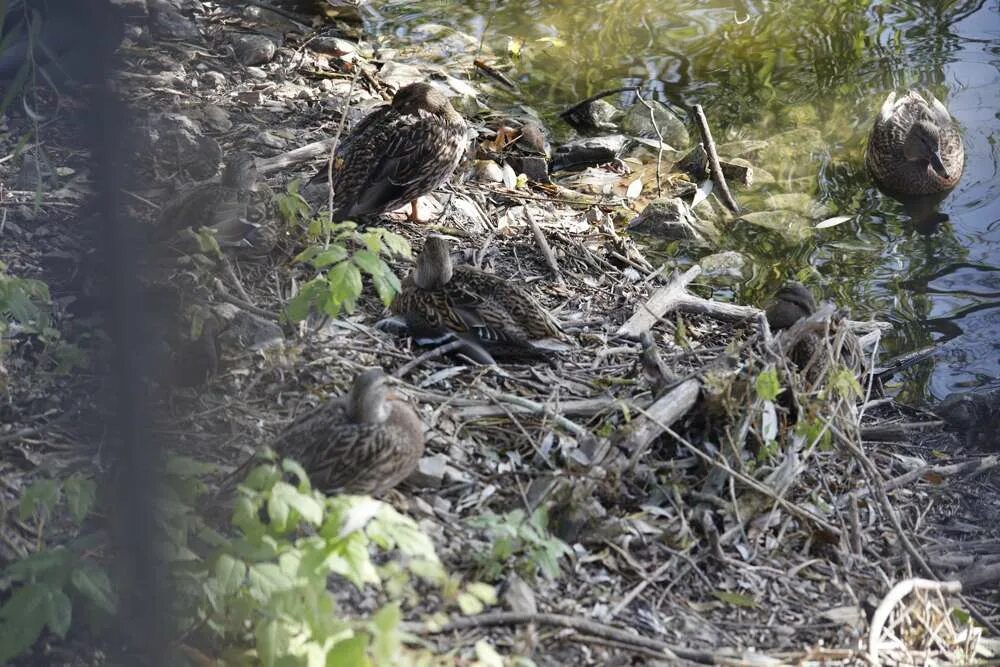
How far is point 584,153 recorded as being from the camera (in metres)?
8.02

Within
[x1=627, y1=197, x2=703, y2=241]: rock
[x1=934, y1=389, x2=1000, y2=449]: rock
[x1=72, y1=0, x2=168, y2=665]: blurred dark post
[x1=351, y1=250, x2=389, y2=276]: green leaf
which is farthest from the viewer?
[x1=627, y1=197, x2=703, y2=241]: rock

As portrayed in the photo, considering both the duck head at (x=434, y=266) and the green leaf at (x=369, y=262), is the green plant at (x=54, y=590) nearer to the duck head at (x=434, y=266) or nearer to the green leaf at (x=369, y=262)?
the green leaf at (x=369, y=262)

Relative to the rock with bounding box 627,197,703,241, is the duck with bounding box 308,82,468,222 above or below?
above

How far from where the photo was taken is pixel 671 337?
18.4 feet

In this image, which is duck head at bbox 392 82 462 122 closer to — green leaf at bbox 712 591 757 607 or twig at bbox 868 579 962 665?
green leaf at bbox 712 591 757 607

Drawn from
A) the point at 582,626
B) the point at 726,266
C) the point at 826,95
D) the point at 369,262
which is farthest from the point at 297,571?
the point at 826,95

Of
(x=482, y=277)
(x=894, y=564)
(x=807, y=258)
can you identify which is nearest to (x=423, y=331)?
(x=482, y=277)

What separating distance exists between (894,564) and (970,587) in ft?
1.05

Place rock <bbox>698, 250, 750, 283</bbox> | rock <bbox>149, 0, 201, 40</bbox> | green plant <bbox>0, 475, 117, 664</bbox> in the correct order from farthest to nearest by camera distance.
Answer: rock <bbox>149, 0, 201, 40</bbox>, rock <bbox>698, 250, 750, 283</bbox>, green plant <bbox>0, 475, 117, 664</bbox>

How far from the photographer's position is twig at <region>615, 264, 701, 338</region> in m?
5.51

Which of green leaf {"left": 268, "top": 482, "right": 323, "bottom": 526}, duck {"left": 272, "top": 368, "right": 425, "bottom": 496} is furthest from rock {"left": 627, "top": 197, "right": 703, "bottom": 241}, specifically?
green leaf {"left": 268, "top": 482, "right": 323, "bottom": 526}

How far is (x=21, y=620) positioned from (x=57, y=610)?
90 millimetres

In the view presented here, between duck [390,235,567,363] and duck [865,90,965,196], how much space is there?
3924 millimetres

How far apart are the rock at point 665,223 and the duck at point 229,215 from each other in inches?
106
